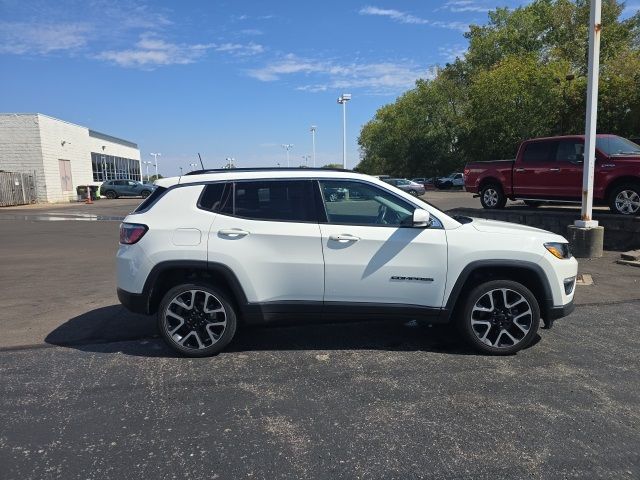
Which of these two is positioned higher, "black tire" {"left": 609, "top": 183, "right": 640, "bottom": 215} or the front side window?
the front side window

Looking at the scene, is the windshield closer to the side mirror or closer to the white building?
the side mirror

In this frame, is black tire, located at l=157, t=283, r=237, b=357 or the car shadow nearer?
A: black tire, located at l=157, t=283, r=237, b=357

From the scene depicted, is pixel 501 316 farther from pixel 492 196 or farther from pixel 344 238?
pixel 492 196

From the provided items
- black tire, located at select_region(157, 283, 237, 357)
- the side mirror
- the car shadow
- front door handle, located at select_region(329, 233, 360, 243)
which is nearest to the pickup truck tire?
the car shadow

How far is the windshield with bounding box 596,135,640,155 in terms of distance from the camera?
34.8 ft

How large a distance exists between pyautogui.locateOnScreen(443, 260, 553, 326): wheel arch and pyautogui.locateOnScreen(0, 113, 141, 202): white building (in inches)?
1482

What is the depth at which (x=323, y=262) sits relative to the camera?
15.2ft

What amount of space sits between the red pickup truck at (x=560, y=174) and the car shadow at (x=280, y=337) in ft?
22.6

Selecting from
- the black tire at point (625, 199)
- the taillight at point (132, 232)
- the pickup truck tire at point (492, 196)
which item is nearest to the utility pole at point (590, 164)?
the black tire at point (625, 199)

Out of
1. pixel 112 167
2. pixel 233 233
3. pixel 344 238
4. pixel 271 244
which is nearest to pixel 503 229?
pixel 344 238

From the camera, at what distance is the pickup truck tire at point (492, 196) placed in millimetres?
13133

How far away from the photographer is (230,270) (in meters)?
4.65

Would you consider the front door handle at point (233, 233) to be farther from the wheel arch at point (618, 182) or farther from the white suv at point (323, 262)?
the wheel arch at point (618, 182)

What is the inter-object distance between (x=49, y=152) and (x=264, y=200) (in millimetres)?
37596
